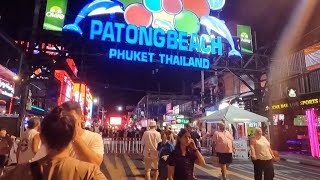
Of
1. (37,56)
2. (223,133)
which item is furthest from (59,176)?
(37,56)

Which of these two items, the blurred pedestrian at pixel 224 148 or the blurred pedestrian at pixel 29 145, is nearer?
the blurred pedestrian at pixel 29 145

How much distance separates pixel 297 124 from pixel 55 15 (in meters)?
18.5

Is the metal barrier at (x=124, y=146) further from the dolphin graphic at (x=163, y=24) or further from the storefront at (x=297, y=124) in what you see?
the storefront at (x=297, y=124)

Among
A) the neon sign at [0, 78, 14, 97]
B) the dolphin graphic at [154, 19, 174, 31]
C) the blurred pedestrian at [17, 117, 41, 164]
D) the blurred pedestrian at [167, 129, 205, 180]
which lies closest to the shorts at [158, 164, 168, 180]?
the blurred pedestrian at [167, 129, 205, 180]

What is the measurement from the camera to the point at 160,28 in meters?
17.5

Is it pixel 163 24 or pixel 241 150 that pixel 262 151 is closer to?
pixel 241 150

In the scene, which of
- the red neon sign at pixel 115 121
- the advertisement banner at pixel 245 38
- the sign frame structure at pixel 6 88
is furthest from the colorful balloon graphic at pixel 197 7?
the red neon sign at pixel 115 121

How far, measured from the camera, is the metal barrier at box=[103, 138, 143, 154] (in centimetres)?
2053

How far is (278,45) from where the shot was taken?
20.6 metres

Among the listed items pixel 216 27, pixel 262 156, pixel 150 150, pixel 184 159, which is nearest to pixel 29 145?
pixel 184 159

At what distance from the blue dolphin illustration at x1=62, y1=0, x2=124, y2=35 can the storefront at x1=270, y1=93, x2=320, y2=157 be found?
13.7m

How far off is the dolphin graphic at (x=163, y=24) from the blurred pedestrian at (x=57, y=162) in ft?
55.8

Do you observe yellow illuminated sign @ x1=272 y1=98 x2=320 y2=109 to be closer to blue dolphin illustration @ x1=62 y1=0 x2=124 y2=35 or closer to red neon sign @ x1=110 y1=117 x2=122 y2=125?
blue dolphin illustration @ x1=62 y1=0 x2=124 y2=35

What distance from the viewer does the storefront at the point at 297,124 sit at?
17203 millimetres
